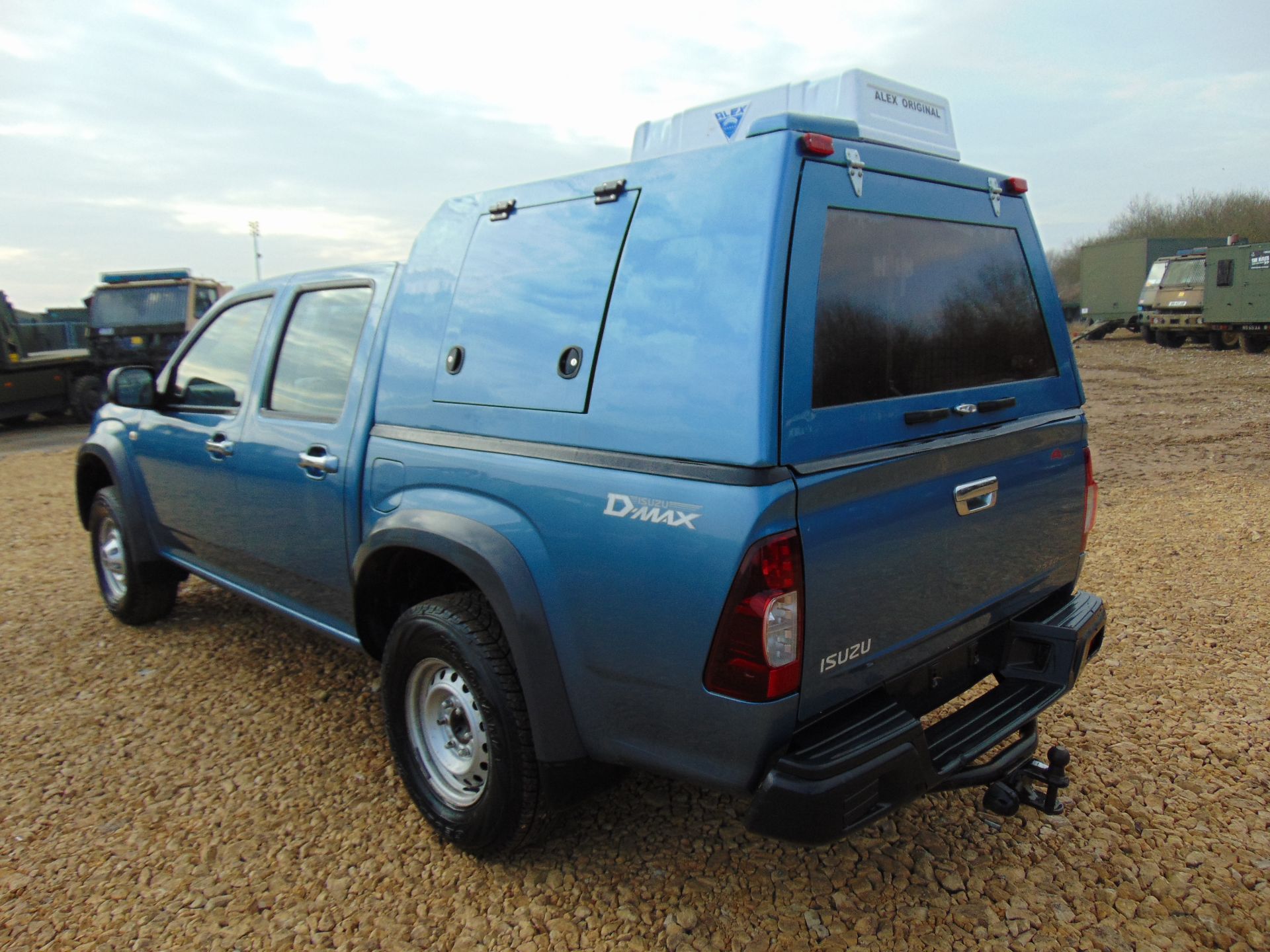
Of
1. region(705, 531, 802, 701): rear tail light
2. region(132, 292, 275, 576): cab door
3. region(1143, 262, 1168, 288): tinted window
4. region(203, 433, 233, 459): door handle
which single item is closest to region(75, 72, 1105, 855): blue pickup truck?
region(705, 531, 802, 701): rear tail light

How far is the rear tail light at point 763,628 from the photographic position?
6.47 ft

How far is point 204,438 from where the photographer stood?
389 cm

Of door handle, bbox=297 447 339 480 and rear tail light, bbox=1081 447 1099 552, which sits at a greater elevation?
door handle, bbox=297 447 339 480

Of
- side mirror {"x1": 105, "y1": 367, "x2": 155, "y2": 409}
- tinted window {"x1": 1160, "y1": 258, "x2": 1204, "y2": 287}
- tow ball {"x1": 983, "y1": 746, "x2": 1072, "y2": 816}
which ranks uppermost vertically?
tinted window {"x1": 1160, "y1": 258, "x2": 1204, "y2": 287}

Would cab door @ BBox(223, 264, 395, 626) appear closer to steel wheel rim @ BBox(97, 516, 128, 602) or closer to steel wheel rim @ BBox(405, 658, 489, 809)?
steel wheel rim @ BBox(405, 658, 489, 809)

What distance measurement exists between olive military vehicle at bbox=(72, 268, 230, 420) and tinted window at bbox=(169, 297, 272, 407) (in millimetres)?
11595

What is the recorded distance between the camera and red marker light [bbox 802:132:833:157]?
2.13 m

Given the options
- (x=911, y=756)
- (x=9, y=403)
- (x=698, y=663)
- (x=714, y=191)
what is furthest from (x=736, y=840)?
(x=9, y=403)

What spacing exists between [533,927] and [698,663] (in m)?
1.01

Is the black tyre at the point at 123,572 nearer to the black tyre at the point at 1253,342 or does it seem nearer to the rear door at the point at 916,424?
the rear door at the point at 916,424

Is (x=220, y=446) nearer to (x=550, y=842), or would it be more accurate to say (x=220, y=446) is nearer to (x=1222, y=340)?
(x=550, y=842)

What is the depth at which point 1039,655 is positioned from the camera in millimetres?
2816

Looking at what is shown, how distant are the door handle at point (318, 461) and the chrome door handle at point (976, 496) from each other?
2.08 metres

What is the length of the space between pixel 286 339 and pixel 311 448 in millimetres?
680
